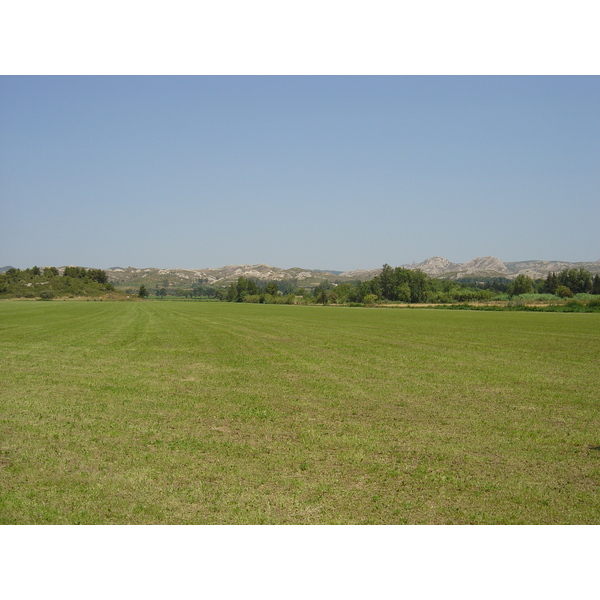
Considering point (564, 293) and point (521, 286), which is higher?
point (521, 286)

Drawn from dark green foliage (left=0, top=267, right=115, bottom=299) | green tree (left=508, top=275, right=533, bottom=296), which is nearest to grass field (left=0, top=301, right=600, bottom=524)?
dark green foliage (left=0, top=267, right=115, bottom=299)

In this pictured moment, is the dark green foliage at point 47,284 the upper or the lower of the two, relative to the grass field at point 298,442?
upper

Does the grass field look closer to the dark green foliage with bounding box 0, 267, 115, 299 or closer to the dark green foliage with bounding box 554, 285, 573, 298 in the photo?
the dark green foliage with bounding box 554, 285, 573, 298

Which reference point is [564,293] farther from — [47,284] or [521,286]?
[47,284]

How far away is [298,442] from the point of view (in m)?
8.98

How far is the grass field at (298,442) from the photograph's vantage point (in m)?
6.11

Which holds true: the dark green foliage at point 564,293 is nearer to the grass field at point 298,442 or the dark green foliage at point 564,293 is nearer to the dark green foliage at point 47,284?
the grass field at point 298,442

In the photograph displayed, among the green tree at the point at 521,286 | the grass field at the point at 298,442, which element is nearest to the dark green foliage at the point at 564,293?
the green tree at the point at 521,286

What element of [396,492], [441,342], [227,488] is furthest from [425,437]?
[441,342]

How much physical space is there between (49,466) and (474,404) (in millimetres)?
8932

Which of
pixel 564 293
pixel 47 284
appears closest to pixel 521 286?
pixel 564 293

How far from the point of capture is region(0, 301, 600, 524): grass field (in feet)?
20.1

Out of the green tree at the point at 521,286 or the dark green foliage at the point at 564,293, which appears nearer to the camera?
the dark green foliage at the point at 564,293

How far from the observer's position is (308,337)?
31.3m
